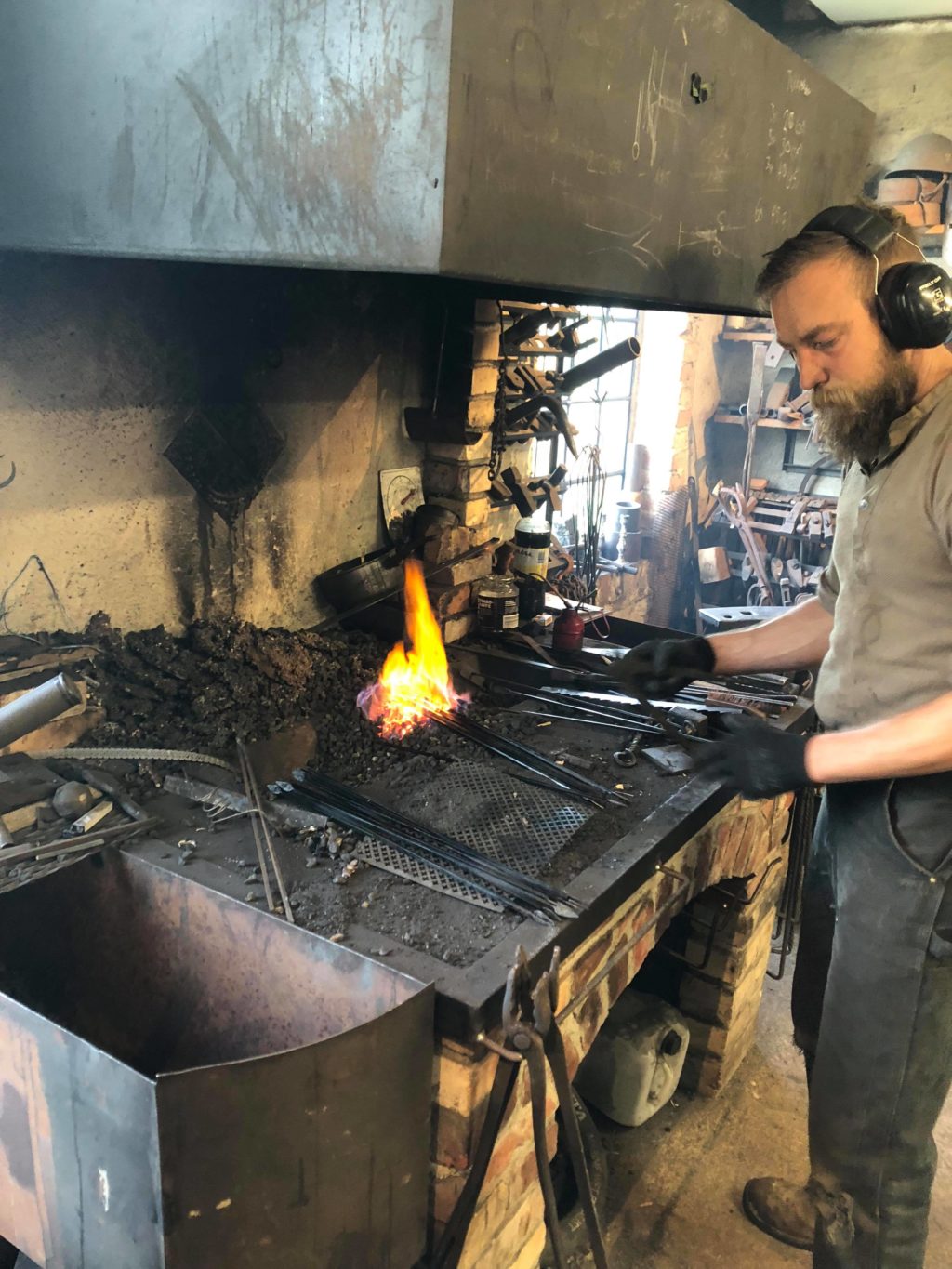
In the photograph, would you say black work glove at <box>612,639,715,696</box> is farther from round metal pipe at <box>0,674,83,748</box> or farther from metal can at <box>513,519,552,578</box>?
round metal pipe at <box>0,674,83,748</box>

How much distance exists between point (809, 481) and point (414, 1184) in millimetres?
6145

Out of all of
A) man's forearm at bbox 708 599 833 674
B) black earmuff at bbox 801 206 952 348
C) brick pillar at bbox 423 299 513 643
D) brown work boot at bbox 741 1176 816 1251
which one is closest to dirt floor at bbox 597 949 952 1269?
brown work boot at bbox 741 1176 816 1251

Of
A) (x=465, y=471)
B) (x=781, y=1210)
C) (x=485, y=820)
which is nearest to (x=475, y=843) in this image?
(x=485, y=820)

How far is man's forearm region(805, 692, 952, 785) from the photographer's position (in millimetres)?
1622

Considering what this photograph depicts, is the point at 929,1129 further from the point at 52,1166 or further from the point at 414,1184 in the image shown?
the point at 52,1166

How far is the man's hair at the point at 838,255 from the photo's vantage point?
1703 mm

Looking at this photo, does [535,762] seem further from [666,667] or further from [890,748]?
[890,748]

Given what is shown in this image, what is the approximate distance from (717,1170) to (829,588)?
1.62m

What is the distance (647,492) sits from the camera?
254 inches

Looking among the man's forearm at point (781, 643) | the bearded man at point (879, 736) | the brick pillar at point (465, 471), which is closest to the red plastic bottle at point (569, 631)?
the brick pillar at point (465, 471)

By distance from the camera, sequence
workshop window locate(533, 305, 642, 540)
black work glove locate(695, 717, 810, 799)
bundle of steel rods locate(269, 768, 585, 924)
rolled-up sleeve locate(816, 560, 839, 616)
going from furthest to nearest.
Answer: workshop window locate(533, 305, 642, 540), rolled-up sleeve locate(816, 560, 839, 616), black work glove locate(695, 717, 810, 799), bundle of steel rods locate(269, 768, 585, 924)

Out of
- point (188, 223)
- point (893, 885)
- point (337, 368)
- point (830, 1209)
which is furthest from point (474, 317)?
point (830, 1209)

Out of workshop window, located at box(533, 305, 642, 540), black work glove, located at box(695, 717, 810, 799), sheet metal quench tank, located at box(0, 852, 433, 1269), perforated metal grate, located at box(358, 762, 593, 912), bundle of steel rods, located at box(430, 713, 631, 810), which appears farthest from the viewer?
workshop window, located at box(533, 305, 642, 540)

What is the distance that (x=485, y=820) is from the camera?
6.12 ft
